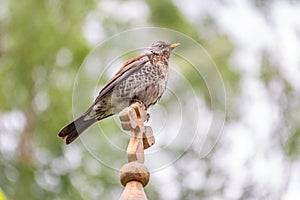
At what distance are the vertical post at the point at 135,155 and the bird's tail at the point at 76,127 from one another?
2.53 ft

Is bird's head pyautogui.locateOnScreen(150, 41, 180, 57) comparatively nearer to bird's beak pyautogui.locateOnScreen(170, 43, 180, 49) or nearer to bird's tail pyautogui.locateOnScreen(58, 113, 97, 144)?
bird's beak pyautogui.locateOnScreen(170, 43, 180, 49)

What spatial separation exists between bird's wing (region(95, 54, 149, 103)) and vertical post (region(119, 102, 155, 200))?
0.77 m

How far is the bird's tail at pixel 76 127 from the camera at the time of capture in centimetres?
412

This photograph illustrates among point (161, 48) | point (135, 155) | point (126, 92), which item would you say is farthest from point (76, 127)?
point (135, 155)

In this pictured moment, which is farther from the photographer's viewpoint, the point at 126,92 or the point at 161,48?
the point at 161,48

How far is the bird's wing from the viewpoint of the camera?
4.19 m

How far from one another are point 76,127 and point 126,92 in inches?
12.1

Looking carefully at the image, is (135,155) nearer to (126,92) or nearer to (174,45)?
(126,92)

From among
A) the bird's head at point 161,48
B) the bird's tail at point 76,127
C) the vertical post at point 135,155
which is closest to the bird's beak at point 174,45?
the bird's head at point 161,48

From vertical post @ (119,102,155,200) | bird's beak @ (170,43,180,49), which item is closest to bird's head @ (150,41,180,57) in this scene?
bird's beak @ (170,43,180,49)

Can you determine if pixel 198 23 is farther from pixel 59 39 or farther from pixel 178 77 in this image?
pixel 178 77

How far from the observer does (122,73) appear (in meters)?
4.21

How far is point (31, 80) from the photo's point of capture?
930cm

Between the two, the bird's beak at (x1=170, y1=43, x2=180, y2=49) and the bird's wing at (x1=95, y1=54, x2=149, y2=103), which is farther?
the bird's beak at (x1=170, y1=43, x2=180, y2=49)
